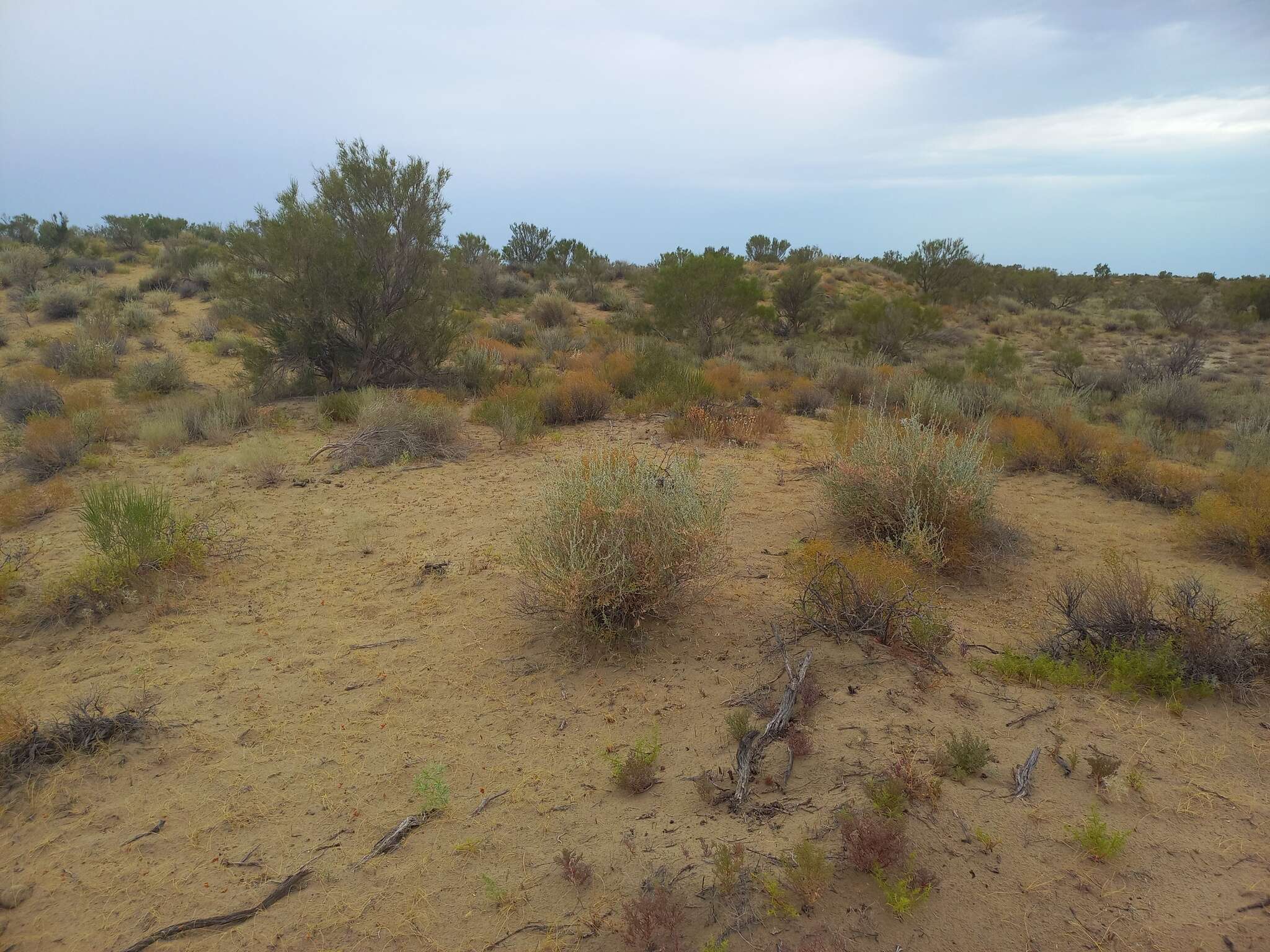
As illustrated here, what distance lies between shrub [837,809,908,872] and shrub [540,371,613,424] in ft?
26.3

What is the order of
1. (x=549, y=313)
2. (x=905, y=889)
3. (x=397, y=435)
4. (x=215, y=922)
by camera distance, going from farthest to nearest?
1. (x=549, y=313)
2. (x=397, y=435)
3. (x=215, y=922)
4. (x=905, y=889)

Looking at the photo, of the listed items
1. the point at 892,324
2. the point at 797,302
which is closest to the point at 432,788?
the point at 892,324

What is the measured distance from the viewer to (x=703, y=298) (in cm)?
1588

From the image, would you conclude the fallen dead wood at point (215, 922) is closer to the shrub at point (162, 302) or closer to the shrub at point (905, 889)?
the shrub at point (905, 889)

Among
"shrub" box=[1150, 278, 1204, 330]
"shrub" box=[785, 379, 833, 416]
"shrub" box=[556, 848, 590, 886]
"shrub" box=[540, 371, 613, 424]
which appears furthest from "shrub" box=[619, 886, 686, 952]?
"shrub" box=[1150, 278, 1204, 330]

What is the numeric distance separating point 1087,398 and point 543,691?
1165cm

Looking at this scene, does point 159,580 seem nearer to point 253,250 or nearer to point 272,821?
point 272,821

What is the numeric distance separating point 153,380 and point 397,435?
553 cm

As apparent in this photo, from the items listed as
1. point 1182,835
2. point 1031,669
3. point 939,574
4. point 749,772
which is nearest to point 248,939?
point 749,772

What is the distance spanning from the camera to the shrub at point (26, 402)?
914 centimetres

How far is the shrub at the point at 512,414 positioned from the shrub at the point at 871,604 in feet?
17.1

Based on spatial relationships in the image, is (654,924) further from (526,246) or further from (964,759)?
(526,246)

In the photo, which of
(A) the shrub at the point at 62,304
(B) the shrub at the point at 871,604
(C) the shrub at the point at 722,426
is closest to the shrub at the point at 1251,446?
(C) the shrub at the point at 722,426

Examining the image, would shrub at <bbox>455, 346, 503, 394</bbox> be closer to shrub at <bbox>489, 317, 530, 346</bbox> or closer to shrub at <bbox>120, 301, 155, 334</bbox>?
shrub at <bbox>489, 317, 530, 346</bbox>
